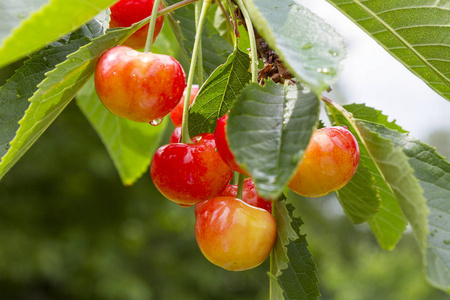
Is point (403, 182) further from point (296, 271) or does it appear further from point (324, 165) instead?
point (296, 271)

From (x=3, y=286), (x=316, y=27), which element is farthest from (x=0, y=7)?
(x=3, y=286)

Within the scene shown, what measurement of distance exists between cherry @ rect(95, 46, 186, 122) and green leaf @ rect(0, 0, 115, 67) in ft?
0.32

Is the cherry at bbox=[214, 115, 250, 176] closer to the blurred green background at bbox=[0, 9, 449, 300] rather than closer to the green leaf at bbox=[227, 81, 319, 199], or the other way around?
the green leaf at bbox=[227, 81, 319, 199]

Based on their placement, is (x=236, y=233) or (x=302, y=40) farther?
(x=236, y=233)

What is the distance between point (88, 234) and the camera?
5.97m

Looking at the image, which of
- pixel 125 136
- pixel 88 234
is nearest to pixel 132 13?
pixel 125 136

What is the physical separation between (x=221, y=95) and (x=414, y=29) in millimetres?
276

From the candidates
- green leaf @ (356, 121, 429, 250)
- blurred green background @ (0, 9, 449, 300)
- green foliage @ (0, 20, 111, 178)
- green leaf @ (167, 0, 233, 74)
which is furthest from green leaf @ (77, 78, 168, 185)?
blurred green background @ (0, 9, 449, 300)

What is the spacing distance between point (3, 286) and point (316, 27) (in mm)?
6571

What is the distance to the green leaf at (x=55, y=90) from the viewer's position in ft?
1.52

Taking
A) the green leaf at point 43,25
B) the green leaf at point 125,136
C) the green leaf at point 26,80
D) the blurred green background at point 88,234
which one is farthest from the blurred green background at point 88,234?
the green leaf at point 43,25

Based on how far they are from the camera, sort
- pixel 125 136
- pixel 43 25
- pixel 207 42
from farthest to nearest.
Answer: pixel 125 136 < pixel 207 42 < pixel 43 25

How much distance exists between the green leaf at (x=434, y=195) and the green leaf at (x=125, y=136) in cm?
61

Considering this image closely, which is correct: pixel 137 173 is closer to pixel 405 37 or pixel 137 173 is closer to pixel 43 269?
pixel 405 37
